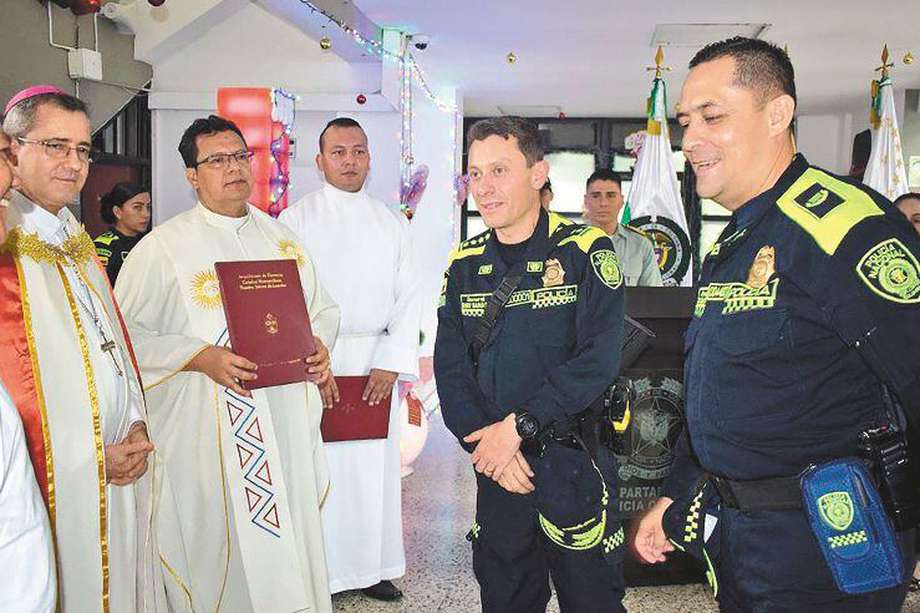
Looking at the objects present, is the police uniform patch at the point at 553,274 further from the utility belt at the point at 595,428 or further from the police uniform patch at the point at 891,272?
the police uniform patch at the point at 891,272

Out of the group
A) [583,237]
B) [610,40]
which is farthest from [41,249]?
[610,40]

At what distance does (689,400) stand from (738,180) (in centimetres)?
42

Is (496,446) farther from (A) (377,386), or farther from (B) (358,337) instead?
(B) (358,337)

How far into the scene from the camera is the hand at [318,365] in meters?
2.79

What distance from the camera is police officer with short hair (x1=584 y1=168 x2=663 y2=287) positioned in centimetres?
491

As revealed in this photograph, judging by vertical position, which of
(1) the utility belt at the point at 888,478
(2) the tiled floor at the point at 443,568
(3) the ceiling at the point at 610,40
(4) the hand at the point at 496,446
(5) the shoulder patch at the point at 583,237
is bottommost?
(2) the tiled floor at the point at 443,568

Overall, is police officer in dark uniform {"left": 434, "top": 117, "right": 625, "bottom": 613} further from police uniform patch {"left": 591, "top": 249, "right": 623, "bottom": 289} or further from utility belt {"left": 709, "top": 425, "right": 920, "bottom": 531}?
utility belt {"left": 709, "top": 425, "right": 920, "bottom": 531}

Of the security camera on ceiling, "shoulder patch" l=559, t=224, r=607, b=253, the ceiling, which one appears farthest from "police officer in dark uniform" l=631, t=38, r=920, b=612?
the security camera on ceiling

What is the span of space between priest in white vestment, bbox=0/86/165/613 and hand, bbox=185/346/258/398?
1.12ft

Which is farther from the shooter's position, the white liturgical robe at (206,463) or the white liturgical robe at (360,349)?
the white liturgical robe at (360,349)

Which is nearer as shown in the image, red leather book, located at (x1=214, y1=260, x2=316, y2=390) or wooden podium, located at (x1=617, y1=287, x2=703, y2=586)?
→ red leather book, located at (x1=214, y1=260, x2=316, y2=390)

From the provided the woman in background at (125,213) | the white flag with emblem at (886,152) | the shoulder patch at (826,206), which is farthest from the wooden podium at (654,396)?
the white flag with emblem at (886,152)

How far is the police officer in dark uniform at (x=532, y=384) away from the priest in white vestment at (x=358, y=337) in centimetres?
123

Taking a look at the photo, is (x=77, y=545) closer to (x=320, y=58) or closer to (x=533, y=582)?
(x=533, y=582)
